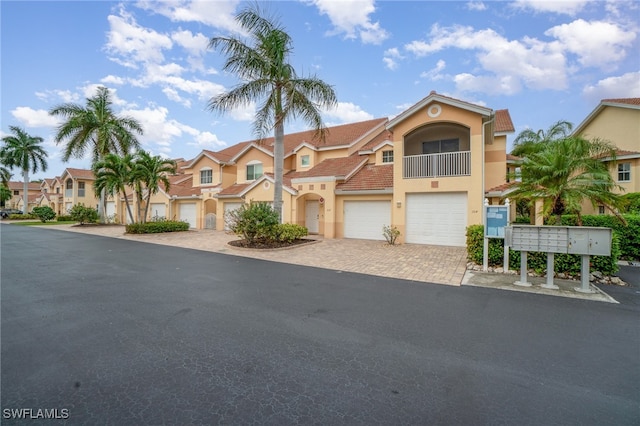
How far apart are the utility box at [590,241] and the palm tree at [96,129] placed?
107 feet

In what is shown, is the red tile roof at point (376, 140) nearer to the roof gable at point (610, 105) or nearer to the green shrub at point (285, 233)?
the green shrub at point (285, 233)

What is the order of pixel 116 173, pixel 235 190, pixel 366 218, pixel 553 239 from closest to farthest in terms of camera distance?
pixel 553 239 → pixel 366 218 → pixel 116 173 → pixel 235 190

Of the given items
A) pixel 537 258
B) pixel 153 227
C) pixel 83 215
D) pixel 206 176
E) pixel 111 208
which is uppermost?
pixel 206 176

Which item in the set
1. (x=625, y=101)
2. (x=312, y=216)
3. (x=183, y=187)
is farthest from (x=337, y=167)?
(x=625, y=101)

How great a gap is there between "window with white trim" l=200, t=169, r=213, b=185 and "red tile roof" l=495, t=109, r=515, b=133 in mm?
23262

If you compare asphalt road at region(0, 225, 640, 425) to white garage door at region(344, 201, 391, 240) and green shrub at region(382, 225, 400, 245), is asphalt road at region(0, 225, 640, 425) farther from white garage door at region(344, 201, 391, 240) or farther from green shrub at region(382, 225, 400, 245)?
white garage door at region(344, 201, 391, 240)

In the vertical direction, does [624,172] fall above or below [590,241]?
above

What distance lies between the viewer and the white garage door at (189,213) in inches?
1094

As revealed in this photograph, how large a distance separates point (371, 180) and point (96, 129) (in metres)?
26.6

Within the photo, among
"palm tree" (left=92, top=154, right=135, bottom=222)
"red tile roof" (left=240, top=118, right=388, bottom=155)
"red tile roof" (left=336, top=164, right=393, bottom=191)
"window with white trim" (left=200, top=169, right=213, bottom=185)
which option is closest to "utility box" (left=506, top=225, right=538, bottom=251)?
"red tile roof" (left=336, top=164, right=393, bottom=191)

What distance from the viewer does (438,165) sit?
50.7ft

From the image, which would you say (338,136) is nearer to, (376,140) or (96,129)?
(376,140)

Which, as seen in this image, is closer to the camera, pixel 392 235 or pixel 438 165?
pixel 438 165

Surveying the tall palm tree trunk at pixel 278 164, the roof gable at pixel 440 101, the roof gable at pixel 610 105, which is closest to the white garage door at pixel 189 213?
the tall palm tree trunk at pixel 278 164
